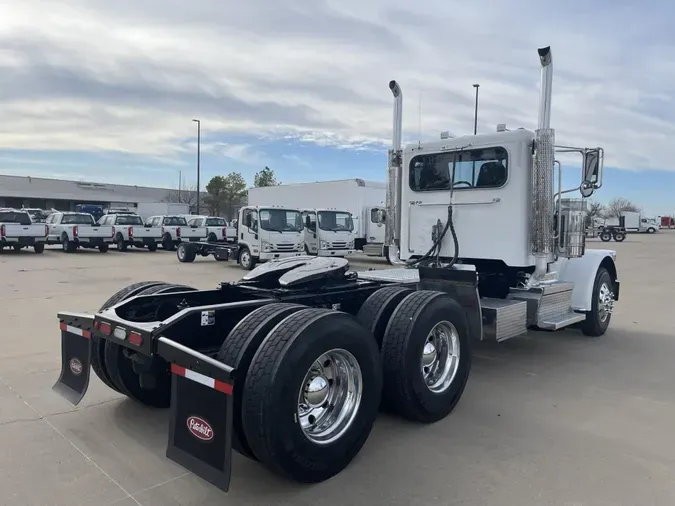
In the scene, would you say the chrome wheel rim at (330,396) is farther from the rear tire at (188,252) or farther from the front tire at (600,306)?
the rear tire at (188,252)

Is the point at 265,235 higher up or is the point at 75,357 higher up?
the point at 265,235

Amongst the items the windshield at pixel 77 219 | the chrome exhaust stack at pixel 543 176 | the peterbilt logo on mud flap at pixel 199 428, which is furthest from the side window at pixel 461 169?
the windshield at pixel 77 219

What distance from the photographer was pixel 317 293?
16.0 ft

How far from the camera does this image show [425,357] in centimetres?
458

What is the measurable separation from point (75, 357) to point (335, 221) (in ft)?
55.3

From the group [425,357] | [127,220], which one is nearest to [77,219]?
[127,220]

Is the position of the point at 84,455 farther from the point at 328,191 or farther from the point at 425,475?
the point at 328,191

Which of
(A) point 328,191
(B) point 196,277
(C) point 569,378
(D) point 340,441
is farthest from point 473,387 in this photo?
(A) point 328,191

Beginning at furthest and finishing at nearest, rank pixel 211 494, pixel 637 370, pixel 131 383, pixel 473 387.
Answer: pixel 637 370
pixel 473 387
pixel 131 383
pixel 211 494

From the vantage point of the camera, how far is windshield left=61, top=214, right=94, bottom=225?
24.8m

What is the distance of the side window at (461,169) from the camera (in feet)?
21.0

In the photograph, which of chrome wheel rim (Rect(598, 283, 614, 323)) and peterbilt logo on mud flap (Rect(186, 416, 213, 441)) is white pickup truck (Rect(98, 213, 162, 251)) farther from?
peterbilt logo on mud flap (Rect(186, 416, 213, 441))

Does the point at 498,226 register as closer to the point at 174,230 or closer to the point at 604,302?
the point at 604,302

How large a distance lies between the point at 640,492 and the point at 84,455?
3656mm
